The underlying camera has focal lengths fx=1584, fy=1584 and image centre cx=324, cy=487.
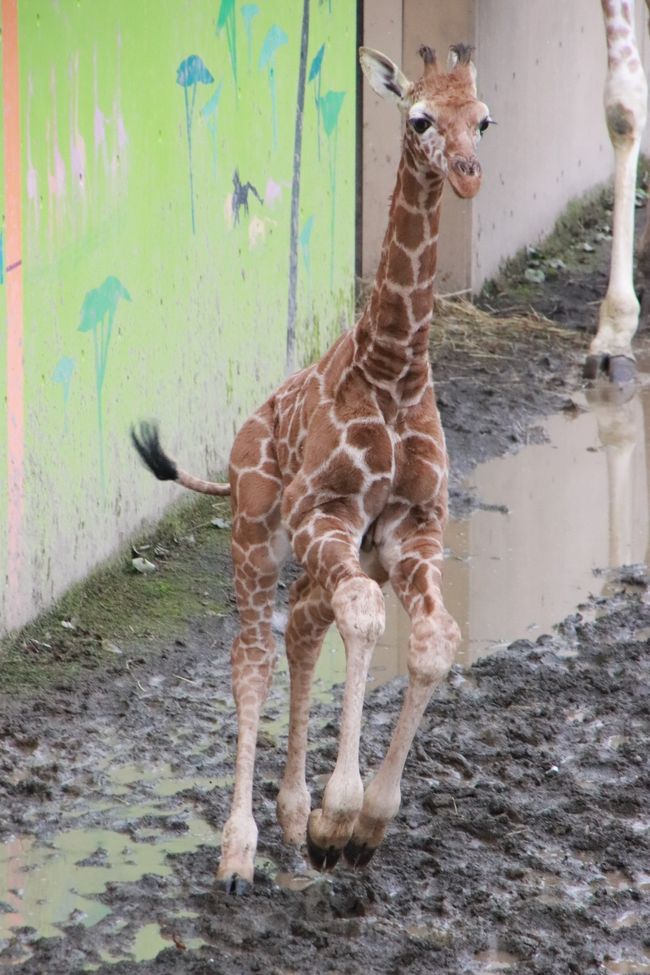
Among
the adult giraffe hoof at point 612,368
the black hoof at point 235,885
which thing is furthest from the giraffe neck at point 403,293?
the adult giraffe hoof at point 612,368

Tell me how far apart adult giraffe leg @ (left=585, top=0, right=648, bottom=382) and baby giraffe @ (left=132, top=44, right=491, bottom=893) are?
5.07 meters

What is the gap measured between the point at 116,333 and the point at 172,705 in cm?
171

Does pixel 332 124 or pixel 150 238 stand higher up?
pixel 332 124

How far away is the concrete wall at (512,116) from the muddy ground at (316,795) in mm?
4298

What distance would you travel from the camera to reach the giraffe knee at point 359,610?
3.79 metres

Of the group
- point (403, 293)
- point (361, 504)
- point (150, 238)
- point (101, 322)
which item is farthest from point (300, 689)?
point (150, 238)

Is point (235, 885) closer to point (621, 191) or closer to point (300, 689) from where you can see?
point (300, 689)

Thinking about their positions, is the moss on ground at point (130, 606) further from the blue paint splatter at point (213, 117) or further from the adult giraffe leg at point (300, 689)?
the blue paint splatter at point (213, 117)

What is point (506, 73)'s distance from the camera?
11.1 metres

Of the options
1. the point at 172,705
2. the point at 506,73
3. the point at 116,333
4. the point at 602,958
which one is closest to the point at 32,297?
the point at 116,333

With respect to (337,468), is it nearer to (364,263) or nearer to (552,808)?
(552,808)

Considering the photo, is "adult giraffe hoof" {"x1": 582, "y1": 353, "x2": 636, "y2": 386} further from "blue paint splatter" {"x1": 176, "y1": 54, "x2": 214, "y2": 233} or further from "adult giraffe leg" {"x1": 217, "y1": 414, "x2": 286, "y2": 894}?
"adult giraffe leg" {"x1": 217, "y1": 414, "x2": 286, "y2": 894}

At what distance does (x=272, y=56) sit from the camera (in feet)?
25.2

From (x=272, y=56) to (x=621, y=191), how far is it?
2.67m
